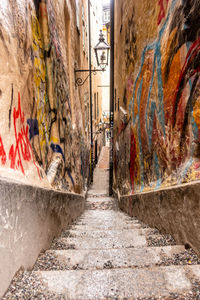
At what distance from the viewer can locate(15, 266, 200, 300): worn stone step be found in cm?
121

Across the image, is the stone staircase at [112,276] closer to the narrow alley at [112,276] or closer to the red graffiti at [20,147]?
the narrow alley at [112,276]

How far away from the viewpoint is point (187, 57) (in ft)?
6.93

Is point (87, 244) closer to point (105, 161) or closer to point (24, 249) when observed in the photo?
point (24, 249)

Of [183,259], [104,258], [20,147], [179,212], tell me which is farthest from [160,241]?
[20,147]

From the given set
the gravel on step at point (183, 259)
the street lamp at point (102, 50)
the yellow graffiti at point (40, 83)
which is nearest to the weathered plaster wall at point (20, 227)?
the gravel on step at point (183, 259)

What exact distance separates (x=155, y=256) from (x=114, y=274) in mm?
472

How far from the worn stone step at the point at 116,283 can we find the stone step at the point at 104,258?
24 cm

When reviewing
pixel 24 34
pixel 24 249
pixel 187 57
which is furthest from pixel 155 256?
pixel 24 34

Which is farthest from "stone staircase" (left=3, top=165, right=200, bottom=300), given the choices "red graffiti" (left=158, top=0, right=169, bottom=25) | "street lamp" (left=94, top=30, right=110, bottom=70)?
"street lamp" (left=94, top=30, right=110, bottom=70)

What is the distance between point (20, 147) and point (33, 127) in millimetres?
674

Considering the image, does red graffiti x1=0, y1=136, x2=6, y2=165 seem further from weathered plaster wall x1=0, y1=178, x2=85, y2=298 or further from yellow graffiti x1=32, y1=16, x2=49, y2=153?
yellow graffiti x1=32, y1=16, x2=49, y2=153

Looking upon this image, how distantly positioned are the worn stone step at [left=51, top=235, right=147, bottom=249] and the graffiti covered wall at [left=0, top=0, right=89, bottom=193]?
669 mm

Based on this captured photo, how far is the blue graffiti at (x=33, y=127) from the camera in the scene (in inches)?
101

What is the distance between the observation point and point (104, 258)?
5.74ft
